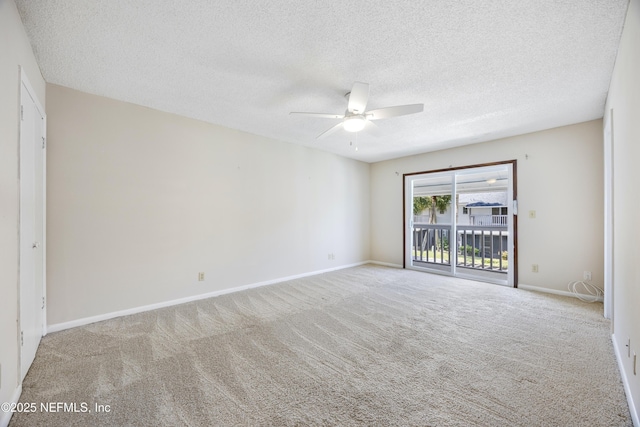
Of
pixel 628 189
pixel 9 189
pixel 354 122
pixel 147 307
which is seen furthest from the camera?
pixel 147 307

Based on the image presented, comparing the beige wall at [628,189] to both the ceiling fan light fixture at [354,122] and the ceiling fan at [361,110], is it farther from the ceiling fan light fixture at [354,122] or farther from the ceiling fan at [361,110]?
the ceiling fan light fixture at [354,122]

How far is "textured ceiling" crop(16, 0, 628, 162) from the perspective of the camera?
1.75 metres

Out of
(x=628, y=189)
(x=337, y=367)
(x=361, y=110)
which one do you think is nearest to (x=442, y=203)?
(x=361, y=110)

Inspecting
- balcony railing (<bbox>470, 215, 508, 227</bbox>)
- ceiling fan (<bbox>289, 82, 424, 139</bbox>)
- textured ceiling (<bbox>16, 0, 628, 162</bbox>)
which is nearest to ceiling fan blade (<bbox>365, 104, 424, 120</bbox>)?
ceiling fan (<bbox>289, 82, 424, 139</bbox>)

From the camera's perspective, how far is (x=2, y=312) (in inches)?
58.9

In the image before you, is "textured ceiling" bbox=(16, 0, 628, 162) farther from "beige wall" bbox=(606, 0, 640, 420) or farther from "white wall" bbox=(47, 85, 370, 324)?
"white wall" bbox=(47, 85, 370, 324)

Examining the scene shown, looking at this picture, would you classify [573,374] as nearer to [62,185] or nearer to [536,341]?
[536,341]

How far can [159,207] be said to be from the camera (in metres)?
3.38

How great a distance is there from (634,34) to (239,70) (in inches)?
109

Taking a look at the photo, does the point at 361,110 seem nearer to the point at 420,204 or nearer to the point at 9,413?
the point at 9,413

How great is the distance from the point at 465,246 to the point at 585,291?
2085 mm

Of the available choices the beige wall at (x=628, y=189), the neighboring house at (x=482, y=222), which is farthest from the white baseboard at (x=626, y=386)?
the neighboring house at (x=482, y=222)

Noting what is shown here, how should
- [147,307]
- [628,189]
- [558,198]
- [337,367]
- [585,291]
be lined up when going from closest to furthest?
1. [628,189]
2. [337,367]
3. [147,307]
4. [585,291]
5. [558,198]

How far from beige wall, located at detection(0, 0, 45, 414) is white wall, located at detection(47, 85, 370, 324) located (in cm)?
118
